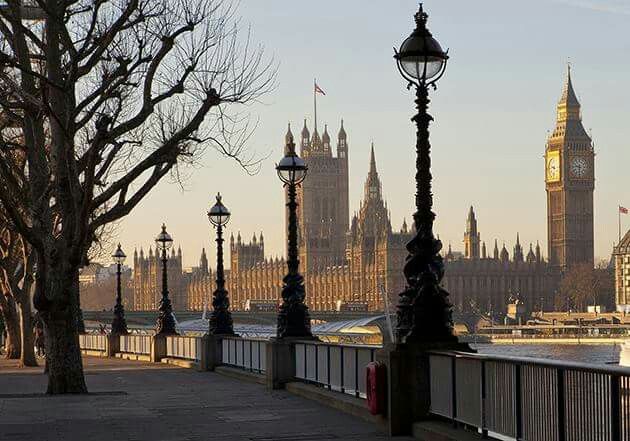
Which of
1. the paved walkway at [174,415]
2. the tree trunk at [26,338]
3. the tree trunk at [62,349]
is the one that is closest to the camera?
the paved walkway at [174,415]

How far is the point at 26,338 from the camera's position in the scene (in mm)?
45406

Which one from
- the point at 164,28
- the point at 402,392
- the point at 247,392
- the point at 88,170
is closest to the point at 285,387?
the point at 247,392

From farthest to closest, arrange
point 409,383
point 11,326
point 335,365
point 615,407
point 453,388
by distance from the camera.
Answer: point 11,326 → point 335,365 → point 409,383 → point 453,388 → point 615,407

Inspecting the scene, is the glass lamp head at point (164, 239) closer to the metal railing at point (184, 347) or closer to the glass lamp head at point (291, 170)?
the metal railing at point (184, 347)

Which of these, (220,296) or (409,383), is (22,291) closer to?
(220,296)

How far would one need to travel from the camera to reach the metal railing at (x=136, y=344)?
1837 inches

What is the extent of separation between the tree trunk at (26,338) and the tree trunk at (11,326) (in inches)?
97.6

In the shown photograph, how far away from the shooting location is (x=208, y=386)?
28.2 m

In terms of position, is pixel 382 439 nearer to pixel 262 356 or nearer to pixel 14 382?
pixel 262 356

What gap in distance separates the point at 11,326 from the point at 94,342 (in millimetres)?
8157

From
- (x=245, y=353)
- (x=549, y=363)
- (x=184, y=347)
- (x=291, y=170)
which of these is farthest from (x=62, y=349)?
(x=184, y=347)

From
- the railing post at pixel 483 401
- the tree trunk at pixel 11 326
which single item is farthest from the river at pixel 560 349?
the railing post at pixel 483 401

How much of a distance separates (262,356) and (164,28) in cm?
700

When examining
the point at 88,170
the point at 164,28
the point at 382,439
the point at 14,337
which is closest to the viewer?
the point at 382,439
